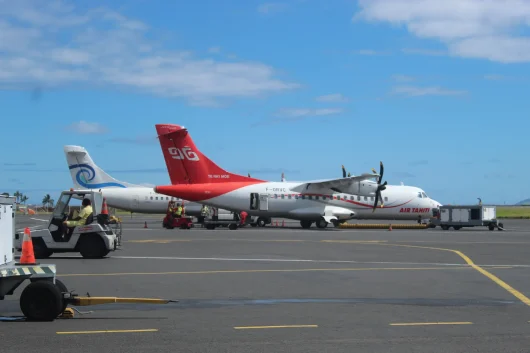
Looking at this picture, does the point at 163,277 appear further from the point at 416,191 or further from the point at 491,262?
the point at 416,191

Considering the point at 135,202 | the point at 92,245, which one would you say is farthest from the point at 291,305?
the point at 135,202

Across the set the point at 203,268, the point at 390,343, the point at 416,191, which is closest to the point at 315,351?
the point at 390,343

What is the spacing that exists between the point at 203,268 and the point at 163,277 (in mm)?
2485

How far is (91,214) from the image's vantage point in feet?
67.8

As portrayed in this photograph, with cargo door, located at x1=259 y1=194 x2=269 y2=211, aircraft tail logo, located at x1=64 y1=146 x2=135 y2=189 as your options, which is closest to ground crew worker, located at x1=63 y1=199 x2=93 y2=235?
cargo door, located at x1=259 y1=194 x2=269 y2=211

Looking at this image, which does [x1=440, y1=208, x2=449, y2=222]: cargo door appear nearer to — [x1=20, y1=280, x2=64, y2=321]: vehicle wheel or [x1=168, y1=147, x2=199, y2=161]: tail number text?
[x1=168, y1=147, x2=199, y2=161]: tail number text

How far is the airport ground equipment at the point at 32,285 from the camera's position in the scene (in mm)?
9852

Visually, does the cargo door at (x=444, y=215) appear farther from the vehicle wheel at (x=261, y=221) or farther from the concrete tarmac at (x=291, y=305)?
the concrete tarmac at (x=291, y=305)

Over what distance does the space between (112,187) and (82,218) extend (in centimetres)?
3739

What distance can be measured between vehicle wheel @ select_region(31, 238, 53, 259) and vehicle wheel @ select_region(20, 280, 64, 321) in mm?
11232

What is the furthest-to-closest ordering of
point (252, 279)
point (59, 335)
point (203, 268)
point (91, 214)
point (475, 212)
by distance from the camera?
1. point (475, 212)
2. point (91, 214)
3. point (203, 268)
4. point (252, 279)
5. point (59, 335)

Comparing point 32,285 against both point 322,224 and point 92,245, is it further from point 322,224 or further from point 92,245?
point 322,224

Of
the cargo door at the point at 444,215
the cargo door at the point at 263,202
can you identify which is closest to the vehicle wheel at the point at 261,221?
the cargo door at the point at 263,202

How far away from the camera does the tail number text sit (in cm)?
4803
